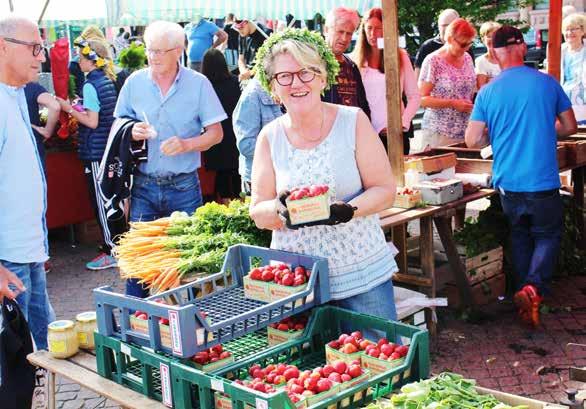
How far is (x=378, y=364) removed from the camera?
2855mm

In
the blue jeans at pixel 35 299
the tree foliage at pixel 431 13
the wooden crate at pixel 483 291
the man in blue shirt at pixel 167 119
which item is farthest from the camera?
the tree foliage at pixel 431 13

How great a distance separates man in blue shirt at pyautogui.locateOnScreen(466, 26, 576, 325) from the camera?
5715mm

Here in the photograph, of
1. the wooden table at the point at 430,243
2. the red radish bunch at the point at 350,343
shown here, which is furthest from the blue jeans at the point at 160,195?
the red radish bunch at the point at 350,343

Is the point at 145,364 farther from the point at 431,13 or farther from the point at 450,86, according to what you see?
the point at 431,13

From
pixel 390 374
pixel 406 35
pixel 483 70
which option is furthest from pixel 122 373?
pixel 406 35

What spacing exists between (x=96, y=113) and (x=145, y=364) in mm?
5370

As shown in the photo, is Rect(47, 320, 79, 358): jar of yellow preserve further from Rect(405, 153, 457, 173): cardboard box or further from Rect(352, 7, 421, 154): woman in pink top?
Rect(352, 7, 421, 154): woman in pink top

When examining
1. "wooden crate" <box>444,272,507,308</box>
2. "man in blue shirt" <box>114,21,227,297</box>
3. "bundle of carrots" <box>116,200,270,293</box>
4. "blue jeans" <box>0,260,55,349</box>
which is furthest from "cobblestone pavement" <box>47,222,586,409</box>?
"man in blue shirt" <box>114,21,227,297</box>

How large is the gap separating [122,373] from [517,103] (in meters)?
3.66

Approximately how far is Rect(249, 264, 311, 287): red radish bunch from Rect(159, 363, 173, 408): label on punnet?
24.6 inches

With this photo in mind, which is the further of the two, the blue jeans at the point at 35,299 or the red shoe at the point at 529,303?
the red shoe at the point at 529,303

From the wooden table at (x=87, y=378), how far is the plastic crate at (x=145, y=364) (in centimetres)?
3

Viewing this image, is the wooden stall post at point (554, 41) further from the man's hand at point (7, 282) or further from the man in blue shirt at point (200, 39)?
the man's hand at point (7, 282)

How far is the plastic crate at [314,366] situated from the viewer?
2.60m
